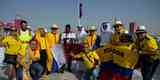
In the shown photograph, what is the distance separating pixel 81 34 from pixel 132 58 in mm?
5498

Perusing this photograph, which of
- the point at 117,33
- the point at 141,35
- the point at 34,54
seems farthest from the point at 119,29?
the point at 34,54

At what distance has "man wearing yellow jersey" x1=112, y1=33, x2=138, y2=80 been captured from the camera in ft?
35.0

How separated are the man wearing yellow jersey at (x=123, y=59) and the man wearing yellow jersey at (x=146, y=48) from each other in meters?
1.51

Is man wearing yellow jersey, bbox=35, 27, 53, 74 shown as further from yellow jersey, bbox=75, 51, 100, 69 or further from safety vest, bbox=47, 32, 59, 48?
yellow jersey, bbox=75, 51, 100, 69

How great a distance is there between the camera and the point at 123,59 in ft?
35.0

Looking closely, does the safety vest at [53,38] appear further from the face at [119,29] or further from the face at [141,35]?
the face at [119,29]

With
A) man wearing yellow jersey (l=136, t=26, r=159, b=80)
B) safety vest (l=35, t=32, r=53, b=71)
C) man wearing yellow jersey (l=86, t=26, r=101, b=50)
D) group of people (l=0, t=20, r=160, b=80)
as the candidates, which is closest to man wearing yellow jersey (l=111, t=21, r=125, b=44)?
group of people (l=0, t=20, r=160, b=80)

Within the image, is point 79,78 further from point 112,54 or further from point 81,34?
point 81,34

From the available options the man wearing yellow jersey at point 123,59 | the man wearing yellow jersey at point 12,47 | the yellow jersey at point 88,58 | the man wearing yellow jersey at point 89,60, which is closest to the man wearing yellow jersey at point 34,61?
the man wearing yellow jersey at point 12,47

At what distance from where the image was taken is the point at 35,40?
1439 cm

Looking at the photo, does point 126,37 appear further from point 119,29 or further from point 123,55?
point 119,29

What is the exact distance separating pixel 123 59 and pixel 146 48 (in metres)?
1.95

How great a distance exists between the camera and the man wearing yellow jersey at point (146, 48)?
12.4 m

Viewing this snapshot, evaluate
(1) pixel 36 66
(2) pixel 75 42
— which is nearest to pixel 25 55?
(1) pixel 36 66
